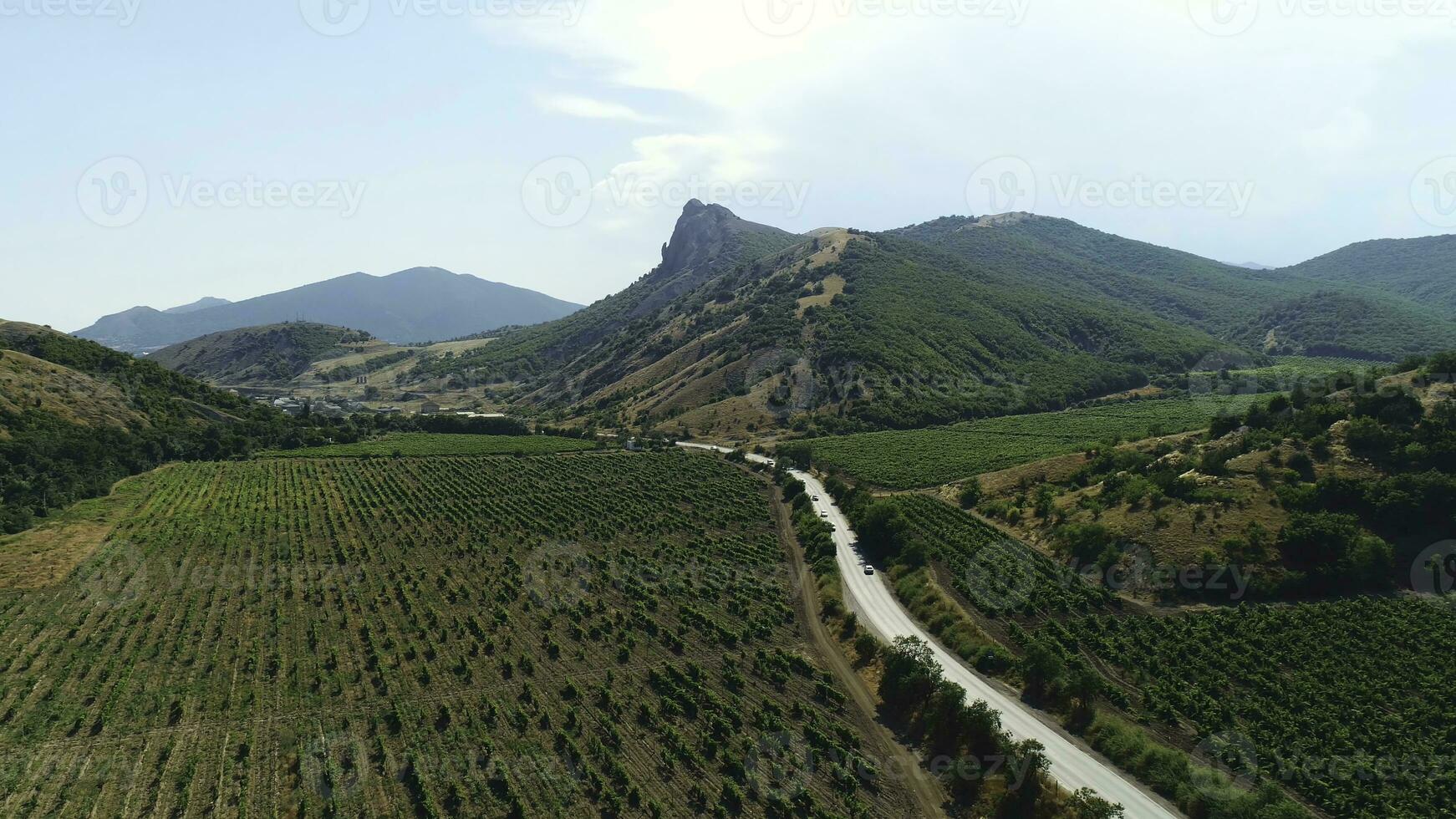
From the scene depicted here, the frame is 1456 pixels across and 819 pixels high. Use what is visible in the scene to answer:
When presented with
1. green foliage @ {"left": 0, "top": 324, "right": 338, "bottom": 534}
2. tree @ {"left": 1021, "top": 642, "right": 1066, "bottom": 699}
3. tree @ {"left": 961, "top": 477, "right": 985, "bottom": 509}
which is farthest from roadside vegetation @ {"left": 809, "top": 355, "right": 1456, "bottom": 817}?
green foliage @ {"left": 0, "top": 324, "right": 338, "bottom": 534}

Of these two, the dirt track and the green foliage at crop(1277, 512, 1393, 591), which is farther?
the green foliage at crop(1277, 512, 1393, 591)

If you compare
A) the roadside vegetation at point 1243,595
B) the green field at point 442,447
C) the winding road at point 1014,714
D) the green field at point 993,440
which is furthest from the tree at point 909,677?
the green field at point 442,447

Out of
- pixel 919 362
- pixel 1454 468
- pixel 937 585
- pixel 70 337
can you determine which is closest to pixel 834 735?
pixel 937 585

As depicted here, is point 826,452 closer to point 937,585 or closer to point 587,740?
point 937,585

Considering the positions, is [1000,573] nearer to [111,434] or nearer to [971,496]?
[971,496]

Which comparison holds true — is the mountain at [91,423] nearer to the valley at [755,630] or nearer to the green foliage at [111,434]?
the green foliage at [111,434]

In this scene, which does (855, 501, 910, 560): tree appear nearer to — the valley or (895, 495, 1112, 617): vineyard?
the valley
